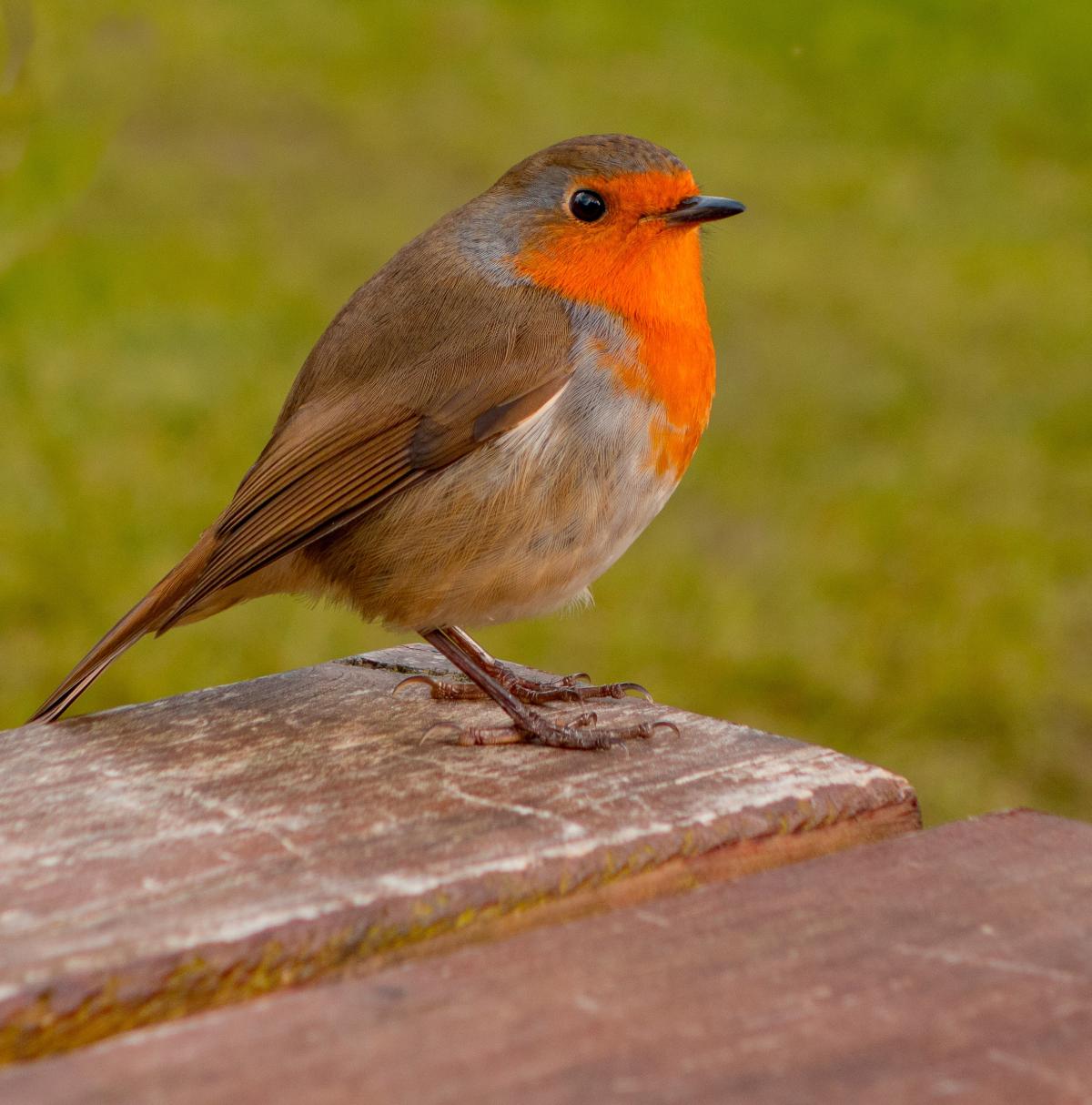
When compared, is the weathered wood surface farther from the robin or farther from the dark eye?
the dark eye

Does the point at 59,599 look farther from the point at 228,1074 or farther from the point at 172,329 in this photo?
the point at 228,1074

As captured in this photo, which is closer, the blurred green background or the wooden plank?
the wooden plank

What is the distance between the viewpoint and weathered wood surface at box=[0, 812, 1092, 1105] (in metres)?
1.37

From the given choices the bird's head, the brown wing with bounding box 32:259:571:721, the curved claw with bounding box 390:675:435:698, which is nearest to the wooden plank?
the curved claw with bounding box 390:675:435:698

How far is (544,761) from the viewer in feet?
7.48

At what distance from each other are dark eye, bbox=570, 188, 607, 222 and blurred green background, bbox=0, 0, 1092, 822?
1.56 feet

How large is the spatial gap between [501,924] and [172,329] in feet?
19.1

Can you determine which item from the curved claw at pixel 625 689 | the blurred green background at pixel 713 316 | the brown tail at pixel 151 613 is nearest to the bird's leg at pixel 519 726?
the curved claw at pixel 625 689

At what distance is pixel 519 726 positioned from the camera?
2.60 m

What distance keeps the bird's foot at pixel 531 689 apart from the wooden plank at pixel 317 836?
1.05 feet

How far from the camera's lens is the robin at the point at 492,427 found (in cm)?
283

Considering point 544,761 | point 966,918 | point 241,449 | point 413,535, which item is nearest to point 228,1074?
point 966,918

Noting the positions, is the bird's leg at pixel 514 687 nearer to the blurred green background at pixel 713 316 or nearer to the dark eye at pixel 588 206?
the dark eye at pixel 588 206

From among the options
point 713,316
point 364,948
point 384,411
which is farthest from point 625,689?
point 713,316
